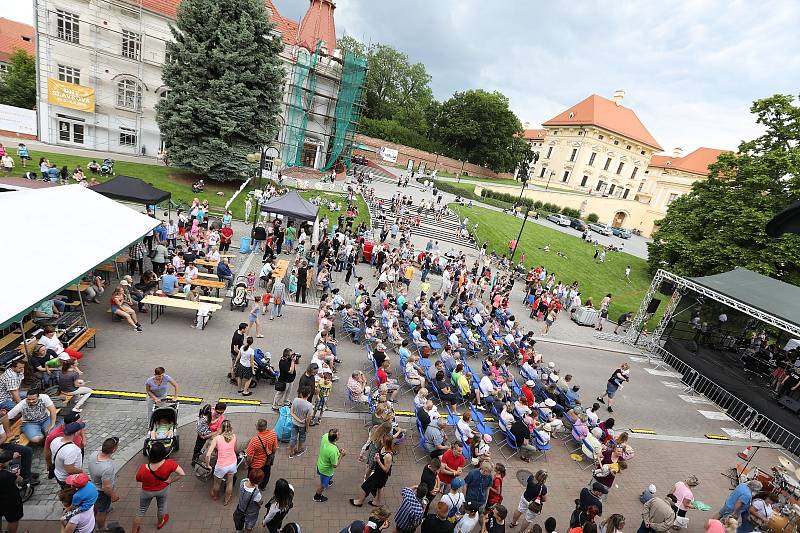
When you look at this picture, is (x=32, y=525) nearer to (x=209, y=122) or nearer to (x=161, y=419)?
(x=161, y=419)

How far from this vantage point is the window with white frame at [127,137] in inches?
1331

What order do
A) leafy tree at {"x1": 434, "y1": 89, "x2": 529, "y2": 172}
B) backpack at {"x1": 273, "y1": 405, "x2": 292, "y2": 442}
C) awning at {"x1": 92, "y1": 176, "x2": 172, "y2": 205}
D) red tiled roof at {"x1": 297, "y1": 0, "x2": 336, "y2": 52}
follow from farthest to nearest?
leafy tree at {"x1": 434, "y1": 89, "x2": 529, "y2": 172}
red tiled roof at {"x1": 297, "y1": 0, "x2": 336, "y2": 52}
awning at {"x1": 92, "y1": 176, "x2": 172, "y2": 205}
backpack at {"x1": 273, "y1": 405, "x2": 292, "y2": 442}

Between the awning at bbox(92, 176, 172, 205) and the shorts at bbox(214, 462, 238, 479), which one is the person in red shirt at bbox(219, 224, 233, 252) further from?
the shorts at bbox(214, 462, 238, 479)

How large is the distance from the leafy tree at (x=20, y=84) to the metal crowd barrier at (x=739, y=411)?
73.2m

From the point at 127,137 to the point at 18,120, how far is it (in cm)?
1316

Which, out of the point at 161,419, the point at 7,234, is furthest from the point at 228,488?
the point at 7,234

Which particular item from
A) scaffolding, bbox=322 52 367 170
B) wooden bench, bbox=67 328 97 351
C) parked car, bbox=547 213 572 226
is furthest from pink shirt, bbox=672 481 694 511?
parked car, bbox=547 213 572 226

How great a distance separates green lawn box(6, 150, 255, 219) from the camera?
25608 millimetres

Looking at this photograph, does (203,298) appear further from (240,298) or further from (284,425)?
(284,425)

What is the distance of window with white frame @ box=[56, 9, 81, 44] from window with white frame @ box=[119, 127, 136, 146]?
6.97 meters

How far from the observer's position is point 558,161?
74.4 meters

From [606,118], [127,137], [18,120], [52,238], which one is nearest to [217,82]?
[127,137]

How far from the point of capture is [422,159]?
208 ft

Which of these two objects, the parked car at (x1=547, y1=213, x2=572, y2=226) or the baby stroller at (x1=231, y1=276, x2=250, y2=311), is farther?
the parked car at (x1=547, y1=213, x2=572, y2=226)
